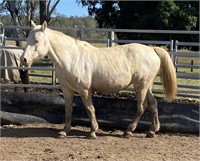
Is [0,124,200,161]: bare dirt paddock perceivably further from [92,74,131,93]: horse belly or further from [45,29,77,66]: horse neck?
[45,29,77,66]: horse neck

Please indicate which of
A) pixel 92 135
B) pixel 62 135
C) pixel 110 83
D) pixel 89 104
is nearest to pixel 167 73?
pixel 110 83

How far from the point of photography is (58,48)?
6.23 m

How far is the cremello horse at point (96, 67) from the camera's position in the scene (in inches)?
242

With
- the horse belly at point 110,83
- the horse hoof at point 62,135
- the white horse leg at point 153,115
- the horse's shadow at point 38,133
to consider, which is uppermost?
the horse belly at point 110,83

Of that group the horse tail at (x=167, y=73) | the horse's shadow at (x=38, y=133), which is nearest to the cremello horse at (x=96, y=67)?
the horse tail at (x=167, y=73)

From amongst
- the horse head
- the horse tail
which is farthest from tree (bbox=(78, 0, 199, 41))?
the horse head

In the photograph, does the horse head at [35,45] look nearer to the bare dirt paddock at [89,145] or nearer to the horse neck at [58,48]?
the horse neck at [58,48]

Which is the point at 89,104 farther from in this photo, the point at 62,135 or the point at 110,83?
the point at 62,135

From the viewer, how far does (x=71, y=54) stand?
20.5 ft

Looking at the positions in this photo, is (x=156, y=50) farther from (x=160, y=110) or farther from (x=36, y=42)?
(x=36, y=42)

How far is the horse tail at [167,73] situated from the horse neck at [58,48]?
1.51 meters

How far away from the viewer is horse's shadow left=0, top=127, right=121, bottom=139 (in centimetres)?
645

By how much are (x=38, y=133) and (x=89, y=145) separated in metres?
1.13

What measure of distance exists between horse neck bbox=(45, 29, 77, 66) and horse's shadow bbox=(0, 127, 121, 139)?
1216 millimetres
